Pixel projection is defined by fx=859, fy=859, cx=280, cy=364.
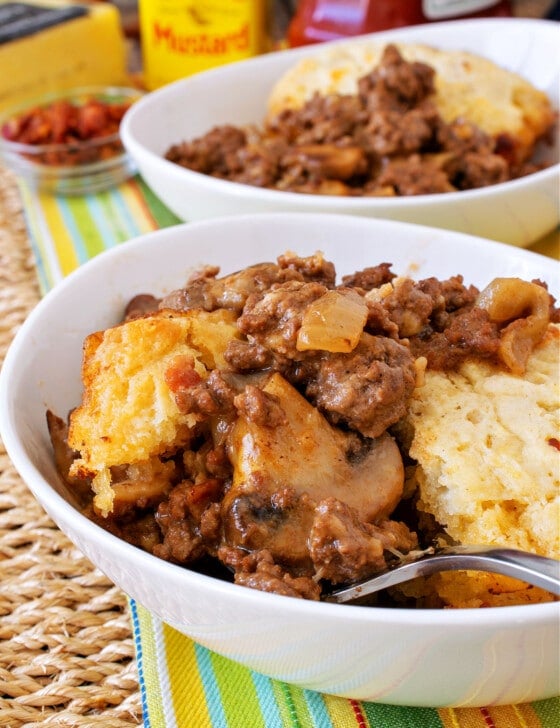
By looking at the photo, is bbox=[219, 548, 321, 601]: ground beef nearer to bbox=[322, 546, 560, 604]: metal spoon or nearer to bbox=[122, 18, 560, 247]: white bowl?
bbox=[322, 546, 560, 604]: metal spoon

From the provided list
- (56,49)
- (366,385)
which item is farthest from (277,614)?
(56,49)

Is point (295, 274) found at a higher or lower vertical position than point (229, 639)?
higher

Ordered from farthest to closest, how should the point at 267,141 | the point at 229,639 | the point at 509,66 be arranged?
the point at 509,66
the point at 267,141
the point at 229,639

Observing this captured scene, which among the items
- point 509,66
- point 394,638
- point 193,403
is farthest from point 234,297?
point 509,66

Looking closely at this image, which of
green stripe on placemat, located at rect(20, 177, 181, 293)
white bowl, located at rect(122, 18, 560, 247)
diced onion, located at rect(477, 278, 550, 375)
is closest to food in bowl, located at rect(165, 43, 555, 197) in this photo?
white bowl, located at rect(122, 18, 560, 247)

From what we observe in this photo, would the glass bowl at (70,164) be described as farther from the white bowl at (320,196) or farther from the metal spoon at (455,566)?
the metal spoon at (455,566)

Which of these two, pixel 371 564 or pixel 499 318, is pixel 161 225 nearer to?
pixel 499 318
